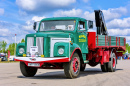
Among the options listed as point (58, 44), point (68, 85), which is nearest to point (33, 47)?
point (58, 44)

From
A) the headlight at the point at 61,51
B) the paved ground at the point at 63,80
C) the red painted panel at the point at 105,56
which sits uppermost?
the headlight at the point at 61,51

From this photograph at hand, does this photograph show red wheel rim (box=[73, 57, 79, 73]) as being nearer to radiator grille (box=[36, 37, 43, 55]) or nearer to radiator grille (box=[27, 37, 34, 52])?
radiator grille (box=[36, 37, 43, 55])

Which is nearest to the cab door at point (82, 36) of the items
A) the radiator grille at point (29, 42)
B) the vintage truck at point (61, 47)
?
the vintage truck at point (61, 47)

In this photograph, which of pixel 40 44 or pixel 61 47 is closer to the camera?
pixel 61 47

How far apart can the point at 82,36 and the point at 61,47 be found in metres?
2.16

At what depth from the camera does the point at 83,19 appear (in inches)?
477

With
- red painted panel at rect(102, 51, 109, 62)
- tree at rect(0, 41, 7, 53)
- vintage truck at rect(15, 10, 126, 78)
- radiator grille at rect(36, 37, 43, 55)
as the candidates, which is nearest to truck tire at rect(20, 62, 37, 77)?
vintage truck at rect(15, 10, 126, 78)

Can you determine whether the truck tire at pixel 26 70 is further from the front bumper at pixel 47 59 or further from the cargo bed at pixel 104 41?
the cargo bed at pixel 104 41

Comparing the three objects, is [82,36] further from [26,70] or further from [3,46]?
[3,46]

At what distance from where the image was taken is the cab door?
1153 centimetres

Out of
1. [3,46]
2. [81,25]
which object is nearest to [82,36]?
[81,25]

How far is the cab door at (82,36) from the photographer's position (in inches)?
454

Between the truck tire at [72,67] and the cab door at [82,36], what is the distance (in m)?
1.04

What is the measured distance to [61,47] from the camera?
9.84 meters
